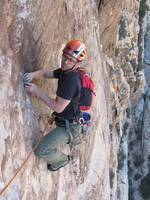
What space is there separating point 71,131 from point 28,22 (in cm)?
211

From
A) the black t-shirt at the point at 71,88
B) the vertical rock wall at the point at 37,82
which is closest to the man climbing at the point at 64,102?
the black t-shirt at the point at 71,88

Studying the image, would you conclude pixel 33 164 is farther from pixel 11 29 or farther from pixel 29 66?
pixel 11 29

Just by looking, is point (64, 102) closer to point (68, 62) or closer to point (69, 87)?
point (69, 87)

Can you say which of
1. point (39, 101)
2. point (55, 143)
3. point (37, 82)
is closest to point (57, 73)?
point (37, 82)

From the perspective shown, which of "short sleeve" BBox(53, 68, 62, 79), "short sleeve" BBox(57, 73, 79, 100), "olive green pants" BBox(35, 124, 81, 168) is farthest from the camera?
"short sleeve" BBox(53, 68, 62, 79)

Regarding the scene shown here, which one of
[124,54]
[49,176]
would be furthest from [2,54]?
[124,54]

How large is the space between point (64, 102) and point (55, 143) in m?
0.89

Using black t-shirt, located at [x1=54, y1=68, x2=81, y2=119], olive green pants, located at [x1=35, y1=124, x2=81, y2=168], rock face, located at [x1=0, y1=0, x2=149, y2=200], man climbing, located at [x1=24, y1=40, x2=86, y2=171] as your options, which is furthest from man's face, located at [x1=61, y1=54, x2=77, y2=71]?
olive green pants, located at [x1=35, y1=124, x2=81, y2=168]

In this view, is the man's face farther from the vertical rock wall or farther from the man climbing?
the vertical rock wall

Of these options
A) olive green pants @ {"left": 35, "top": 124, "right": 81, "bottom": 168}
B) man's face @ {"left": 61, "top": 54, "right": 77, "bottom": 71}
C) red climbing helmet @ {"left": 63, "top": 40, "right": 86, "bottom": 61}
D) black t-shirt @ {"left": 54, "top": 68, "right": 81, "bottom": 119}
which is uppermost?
red climbing helmet @ {"left": 63, "top": 40, "right": 86, "bottom": 61}

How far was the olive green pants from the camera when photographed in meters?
4.56

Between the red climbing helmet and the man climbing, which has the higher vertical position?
the red climbing helmet

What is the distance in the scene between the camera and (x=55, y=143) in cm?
461

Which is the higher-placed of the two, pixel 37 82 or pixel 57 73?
pixel 57 73
